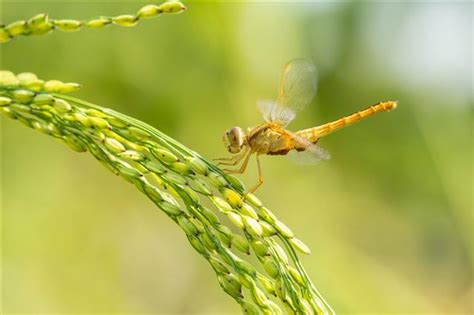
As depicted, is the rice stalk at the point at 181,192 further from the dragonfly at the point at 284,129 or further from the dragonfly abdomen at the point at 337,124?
the dragonfly abdomen at the point at 337,124

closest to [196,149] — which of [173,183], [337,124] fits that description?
[337,124]

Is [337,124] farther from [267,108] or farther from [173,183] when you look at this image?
[173,183]

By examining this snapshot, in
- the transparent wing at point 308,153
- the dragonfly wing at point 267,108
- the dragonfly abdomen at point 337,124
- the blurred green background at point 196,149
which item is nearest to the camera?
the transparent wing at point 308,153

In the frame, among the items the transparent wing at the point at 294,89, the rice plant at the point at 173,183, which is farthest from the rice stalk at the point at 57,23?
the transparent wing at the point at 294,89

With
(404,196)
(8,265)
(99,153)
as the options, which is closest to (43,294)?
Answer: (8,265)

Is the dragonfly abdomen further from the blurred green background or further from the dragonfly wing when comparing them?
the blurred green background

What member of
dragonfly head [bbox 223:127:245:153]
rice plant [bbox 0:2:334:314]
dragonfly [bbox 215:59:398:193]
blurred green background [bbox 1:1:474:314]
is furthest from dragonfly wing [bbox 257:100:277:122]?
blurred green background [bbox 1:1:474:314]
